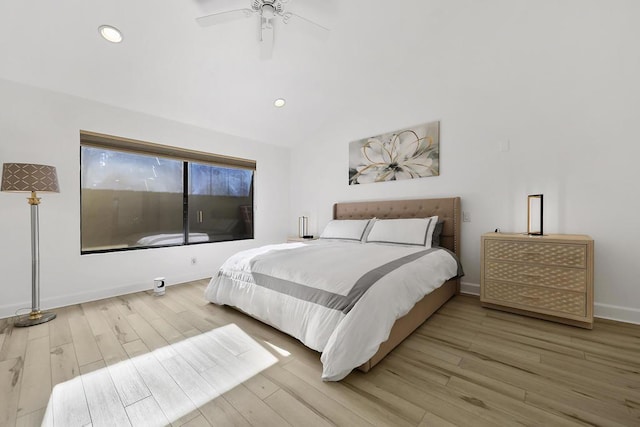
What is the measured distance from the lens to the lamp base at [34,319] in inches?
89.0

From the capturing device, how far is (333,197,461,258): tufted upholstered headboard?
3096mm

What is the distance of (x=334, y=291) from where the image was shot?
1.70m

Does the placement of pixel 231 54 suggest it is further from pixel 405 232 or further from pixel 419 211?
pixel 419 211

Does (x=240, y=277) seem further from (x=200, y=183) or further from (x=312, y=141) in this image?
(x=312, y=141)

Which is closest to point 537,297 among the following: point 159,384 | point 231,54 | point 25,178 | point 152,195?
point 159,384

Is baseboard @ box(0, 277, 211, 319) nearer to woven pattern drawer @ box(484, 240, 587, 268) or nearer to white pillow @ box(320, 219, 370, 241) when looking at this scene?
white pillow @ box(320, 219, 370, 241)

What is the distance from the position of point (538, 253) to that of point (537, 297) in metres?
0.39

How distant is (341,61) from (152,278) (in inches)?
144

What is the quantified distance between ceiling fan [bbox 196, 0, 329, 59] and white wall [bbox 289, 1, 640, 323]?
1.18 metres

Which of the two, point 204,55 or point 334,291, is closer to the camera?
point 334,291

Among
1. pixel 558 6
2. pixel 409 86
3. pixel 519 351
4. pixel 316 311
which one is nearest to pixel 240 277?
pixel 316 311

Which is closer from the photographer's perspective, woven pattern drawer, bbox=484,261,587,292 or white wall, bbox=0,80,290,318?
woven pattern drawer, bbox=484,261,587,292

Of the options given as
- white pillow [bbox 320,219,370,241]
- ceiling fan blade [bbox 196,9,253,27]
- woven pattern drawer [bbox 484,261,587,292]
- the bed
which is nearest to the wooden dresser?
woven pattern drawer [bbox 484,261,587,292]

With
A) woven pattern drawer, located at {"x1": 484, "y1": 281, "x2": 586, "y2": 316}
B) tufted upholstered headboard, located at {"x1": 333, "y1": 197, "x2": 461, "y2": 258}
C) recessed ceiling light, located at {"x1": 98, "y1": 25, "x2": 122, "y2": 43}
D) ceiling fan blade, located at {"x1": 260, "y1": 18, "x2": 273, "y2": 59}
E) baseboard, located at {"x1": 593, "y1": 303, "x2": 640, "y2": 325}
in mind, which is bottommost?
baseboard, located at {"x1": 593, "y1": 303, "x2": 640, "y2": 325}
